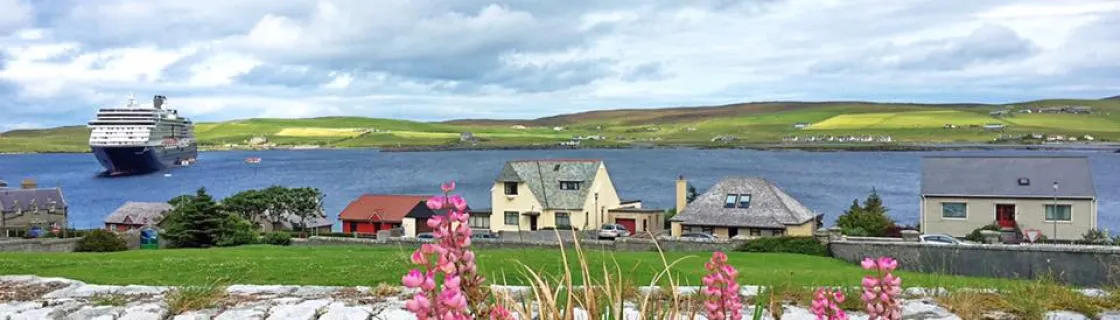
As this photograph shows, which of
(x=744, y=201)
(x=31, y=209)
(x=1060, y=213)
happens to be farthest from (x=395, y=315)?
(x=31, y=209)

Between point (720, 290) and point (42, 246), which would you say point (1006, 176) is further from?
point (720, 290)

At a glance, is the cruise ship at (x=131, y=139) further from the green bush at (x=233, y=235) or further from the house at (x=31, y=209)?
the green bush at (x=233, y=235)

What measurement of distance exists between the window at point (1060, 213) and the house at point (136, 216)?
4426 cm

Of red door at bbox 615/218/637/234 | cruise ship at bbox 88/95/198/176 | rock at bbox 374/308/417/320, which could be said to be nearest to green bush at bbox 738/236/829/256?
red door at bbox 615/218/637/234

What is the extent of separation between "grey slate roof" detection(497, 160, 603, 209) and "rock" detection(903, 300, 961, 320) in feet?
118

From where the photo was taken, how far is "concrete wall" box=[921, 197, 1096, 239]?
119 ft

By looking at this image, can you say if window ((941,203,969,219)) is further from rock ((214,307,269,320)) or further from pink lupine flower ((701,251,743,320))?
pink lupine flower ((701,251,743,320))

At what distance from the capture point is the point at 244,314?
23.9ft

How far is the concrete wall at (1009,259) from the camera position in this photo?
18016mm

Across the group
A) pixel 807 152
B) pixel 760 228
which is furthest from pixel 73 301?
pixel 807 152

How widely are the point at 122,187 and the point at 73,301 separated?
12132cm

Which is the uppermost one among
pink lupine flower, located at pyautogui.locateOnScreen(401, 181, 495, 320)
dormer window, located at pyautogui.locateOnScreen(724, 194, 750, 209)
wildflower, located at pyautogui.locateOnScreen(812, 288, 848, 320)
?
pink lupine flower, located at pyautogui.locateOnScreen(401, 181, 495, 320)

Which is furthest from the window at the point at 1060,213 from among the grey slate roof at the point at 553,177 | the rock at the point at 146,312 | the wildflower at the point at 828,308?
the wildflower at the point at 828,308

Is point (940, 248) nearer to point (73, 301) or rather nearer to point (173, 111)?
point (73, 301)
